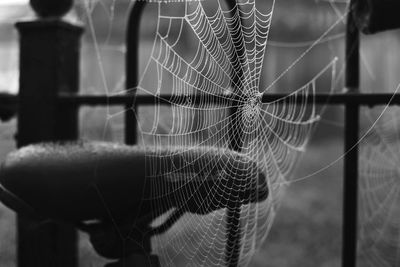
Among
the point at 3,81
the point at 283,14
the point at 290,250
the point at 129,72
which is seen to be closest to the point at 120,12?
the point at 283,14

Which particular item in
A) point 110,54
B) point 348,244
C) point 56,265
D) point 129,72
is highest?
point 110,54

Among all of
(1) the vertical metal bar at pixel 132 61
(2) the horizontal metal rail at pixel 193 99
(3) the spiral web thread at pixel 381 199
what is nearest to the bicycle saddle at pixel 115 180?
(2) the horizontal metal rail at pixel 193 99

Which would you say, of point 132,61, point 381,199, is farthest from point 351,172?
point 381,199

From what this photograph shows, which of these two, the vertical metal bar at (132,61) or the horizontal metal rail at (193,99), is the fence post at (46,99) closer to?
the horizontal metal rail at (193,99)

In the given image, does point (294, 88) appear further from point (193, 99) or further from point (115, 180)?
point (115, 180)

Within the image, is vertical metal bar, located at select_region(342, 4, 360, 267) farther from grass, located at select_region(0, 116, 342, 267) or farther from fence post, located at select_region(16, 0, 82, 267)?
grass, located at select_region(0, 116, 342, 267)

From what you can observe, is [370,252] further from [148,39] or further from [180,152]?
[148,39]
